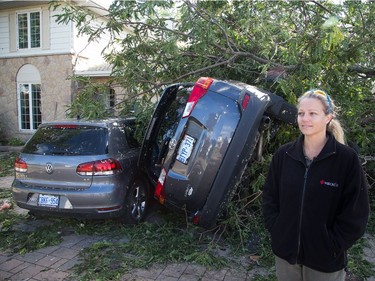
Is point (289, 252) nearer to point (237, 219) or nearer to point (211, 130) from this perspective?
point (211, 130)

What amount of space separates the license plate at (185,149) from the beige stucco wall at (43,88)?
376 inches

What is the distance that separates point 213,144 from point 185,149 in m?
0.32

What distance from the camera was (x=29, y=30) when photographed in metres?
13.3

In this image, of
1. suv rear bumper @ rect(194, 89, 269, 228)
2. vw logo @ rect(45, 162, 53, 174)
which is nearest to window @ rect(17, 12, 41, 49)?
vw logo @ rect(45, 162, 53, 174)

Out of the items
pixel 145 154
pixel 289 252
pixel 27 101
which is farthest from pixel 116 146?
pixel 27 101

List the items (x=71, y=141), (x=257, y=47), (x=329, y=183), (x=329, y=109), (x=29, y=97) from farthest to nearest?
1. (x=29, y=97)
2. (x=257, y=47)
3. (x=71, y=141)
4. (x=329, y=109)
5. (x=329, y=183)

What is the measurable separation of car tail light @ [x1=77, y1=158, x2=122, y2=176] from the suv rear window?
15 centimetres

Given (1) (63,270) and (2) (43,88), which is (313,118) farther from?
(2) (43,88)

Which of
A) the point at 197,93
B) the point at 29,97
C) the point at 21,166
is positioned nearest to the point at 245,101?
the point at 197,93

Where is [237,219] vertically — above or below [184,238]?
above

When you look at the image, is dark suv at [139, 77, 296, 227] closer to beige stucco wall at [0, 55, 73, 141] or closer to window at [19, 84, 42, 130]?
beige stucco wall at [0, 55, 73, 141]

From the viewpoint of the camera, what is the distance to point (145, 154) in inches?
185

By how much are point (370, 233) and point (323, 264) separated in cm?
302

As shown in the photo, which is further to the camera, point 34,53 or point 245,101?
point 34,53
